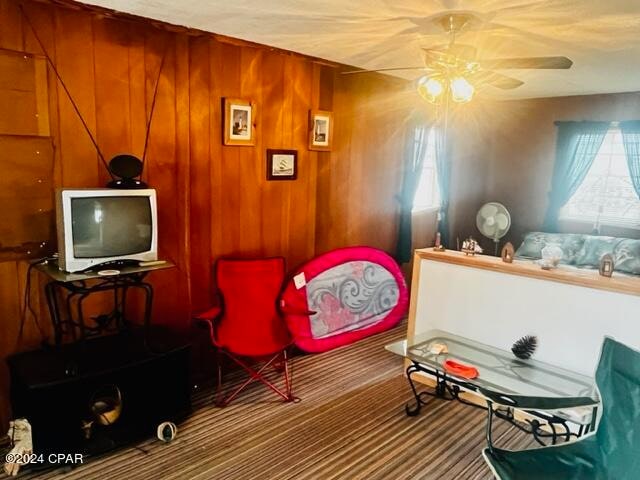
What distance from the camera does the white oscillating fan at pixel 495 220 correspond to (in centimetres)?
554

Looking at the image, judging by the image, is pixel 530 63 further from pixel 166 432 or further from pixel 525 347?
pixel 166 432

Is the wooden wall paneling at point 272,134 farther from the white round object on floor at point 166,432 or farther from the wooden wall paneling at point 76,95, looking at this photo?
the white round object on floor at point 166,432

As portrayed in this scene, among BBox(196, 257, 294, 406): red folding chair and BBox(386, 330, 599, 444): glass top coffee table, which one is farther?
BBox(196, 257, 294, 406): red folding chair

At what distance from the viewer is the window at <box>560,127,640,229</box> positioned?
5473mm

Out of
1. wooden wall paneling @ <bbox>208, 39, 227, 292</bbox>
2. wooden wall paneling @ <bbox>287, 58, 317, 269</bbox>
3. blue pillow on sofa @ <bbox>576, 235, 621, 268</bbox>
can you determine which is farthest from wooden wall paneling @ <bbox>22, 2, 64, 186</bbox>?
blue pillow on sofa @ <bbox>576, 235, 621, 268</bbox>

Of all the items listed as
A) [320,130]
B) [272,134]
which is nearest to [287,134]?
[272,134]

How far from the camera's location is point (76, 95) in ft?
8.73

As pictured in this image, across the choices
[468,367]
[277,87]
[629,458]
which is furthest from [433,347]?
[277,87]

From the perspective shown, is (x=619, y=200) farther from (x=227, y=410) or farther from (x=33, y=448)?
(x=33, y=448)

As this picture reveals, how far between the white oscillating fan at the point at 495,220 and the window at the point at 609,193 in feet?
3.32

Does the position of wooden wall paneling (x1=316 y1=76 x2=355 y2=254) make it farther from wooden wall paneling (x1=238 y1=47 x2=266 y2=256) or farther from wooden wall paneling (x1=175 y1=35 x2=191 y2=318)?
wooden wall paneling (x1=175 y1=35 x2=191 y2=318)

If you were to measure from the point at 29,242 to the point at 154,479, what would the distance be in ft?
4.81

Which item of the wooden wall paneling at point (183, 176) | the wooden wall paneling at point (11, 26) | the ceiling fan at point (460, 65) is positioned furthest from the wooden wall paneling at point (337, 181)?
the wooden wall paneling at point (11, 26)

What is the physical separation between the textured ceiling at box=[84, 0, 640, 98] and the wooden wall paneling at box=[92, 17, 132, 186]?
0.18 meters
